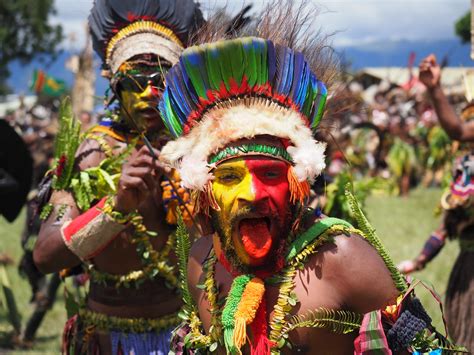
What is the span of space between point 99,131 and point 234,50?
1485 millimetres

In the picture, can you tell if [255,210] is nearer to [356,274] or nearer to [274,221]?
[274,221]

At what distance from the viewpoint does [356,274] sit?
2232 mm

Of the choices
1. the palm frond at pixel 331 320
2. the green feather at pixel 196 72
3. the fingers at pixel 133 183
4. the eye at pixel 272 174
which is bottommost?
the palm frond at pixel 331 320

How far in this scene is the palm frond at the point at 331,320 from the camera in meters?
2.23

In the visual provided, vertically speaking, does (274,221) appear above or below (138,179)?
below

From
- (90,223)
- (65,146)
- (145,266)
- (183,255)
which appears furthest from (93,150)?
(183,255)

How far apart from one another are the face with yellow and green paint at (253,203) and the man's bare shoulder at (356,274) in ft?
0.56

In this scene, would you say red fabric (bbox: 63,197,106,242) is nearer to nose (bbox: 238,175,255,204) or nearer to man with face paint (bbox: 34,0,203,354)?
man with face paint (bbox: 34,0,203,354)

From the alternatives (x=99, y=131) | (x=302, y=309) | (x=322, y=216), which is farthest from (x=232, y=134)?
(x=99, y=131)

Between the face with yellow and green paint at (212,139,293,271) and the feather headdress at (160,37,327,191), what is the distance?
60 millimetres

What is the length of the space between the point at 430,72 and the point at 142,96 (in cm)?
207

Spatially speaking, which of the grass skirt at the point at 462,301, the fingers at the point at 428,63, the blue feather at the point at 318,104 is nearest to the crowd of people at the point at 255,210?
the blue feather at the point at 318,104

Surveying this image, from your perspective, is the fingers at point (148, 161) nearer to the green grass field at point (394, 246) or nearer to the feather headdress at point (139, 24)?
the feather headdress at point (139, 24)

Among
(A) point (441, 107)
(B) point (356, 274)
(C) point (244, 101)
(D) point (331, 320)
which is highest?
(A) point (441, 107)
